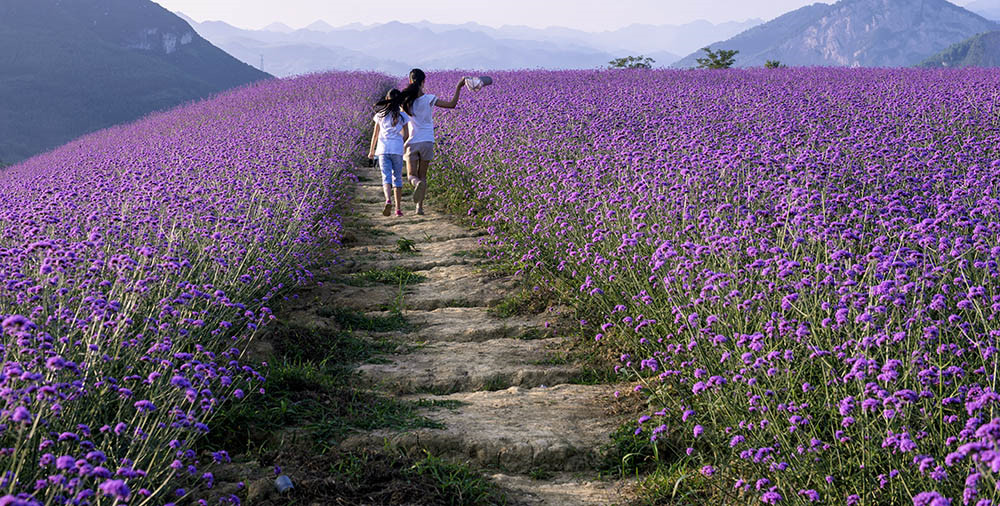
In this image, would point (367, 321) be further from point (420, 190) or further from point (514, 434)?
point (420, 190)

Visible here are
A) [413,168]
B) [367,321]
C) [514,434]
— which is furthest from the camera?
[413,168]

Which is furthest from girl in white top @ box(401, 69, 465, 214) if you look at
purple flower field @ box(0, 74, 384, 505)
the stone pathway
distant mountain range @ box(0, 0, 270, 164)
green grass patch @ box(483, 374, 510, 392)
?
distant mountain range @ box(0, 0, 270, 164)

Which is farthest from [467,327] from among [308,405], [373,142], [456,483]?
[373,142]

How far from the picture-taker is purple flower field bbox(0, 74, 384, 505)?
209cm

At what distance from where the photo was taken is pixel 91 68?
3441cm

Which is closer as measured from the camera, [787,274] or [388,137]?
[787,274]

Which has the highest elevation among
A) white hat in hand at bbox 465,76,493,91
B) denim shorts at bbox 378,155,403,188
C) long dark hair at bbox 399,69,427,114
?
white hat in hand at bbox 465,76,493,91

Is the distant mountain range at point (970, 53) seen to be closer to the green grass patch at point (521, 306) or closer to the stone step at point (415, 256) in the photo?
the stone step at point (415, 256)

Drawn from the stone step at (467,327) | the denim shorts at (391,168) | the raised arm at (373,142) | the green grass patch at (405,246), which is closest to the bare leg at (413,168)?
the denim shorts at (391,168)

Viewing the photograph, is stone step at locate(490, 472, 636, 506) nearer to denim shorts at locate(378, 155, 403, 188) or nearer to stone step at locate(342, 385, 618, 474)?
stone step at locate(342, 385, 618, 474)

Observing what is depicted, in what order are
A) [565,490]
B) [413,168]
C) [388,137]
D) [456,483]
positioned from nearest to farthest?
[456,483] < [565,490] < [388,137] < [413,168]

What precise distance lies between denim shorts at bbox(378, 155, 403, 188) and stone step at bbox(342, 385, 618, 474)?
4.45m

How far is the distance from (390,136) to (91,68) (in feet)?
106

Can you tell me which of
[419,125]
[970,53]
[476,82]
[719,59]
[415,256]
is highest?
[970,53]
